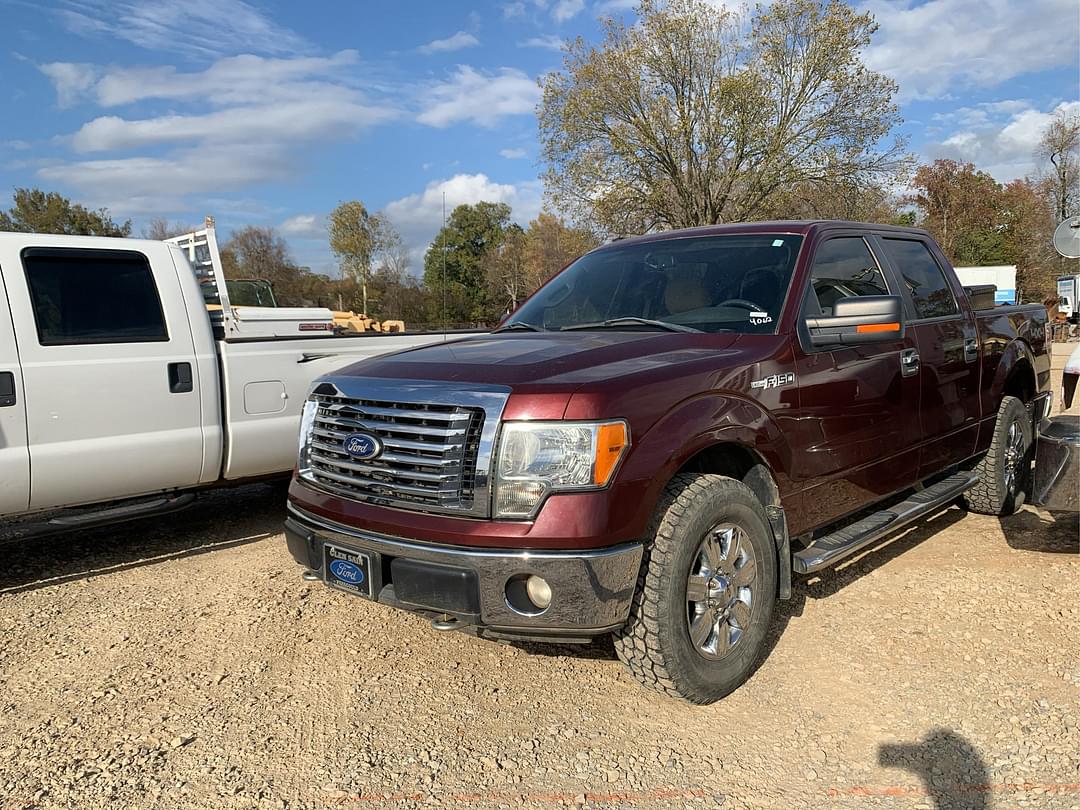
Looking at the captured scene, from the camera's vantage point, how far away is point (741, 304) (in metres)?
3.73

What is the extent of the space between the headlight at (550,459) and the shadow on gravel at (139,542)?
3.15m

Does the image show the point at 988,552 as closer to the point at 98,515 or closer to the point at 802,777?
the point at 802,777

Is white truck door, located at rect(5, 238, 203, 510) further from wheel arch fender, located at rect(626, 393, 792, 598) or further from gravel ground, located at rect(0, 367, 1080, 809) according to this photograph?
wheel arch fender, located at rect(626, 393, 792, 598)

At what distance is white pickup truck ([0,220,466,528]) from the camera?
425 centimetres

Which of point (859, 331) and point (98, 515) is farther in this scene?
point (98, 515)

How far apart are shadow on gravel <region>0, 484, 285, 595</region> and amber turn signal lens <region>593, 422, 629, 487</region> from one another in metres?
3.39

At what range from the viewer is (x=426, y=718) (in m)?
3.12

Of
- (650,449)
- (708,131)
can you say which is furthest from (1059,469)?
(708,131)

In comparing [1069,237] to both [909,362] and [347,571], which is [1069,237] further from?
[347,571]

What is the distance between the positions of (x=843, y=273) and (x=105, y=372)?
13.2 feet

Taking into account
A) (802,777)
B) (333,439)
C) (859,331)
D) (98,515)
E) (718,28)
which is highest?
(718,28)

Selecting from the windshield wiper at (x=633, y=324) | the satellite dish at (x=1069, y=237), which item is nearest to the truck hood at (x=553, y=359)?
the windshield wiper at (x=633, y=324)

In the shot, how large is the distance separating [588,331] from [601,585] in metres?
→ 1.47

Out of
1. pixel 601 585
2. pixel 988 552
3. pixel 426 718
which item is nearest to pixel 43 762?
pixel 426 718
